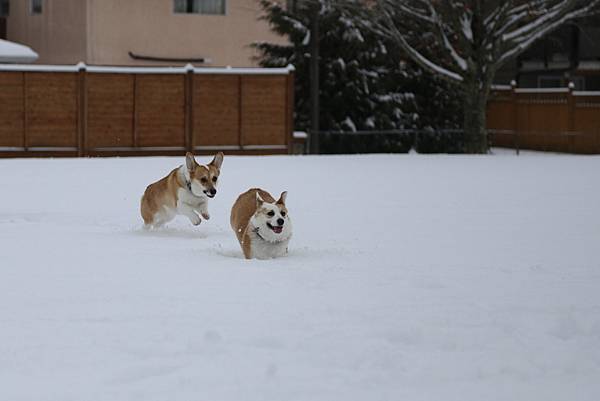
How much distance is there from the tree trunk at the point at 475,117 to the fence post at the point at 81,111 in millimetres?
10226

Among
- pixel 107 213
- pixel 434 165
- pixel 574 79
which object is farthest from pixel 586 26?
pixel 107 213

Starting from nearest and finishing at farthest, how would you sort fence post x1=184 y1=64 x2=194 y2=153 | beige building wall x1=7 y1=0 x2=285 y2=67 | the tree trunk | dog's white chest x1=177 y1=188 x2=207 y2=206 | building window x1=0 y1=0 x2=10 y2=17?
1. dog's white chest x1=177 y1=188 x2=207 y2=206
2. fence post x1=184 y1=64 x2=194 y2=153
3. the tree trunk
4. beige building wall x1=7 y1=0 x2=285 y2=67
5. building window x1=0 y1=0 x2=10 y2=17

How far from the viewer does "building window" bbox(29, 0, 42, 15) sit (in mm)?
34037

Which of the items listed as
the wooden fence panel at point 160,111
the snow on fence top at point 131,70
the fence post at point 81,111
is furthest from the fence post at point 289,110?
the fence post at point 81,111

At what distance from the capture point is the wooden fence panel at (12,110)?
26.3m

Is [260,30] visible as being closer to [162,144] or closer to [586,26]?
[162,144]

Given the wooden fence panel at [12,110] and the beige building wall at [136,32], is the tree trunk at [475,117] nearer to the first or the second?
the beige building wall at [136,32]

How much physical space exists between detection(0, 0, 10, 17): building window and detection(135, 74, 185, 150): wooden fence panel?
1082cm

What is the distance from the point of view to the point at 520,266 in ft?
32.5

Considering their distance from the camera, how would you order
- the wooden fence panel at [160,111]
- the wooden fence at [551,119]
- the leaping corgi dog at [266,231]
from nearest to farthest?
the leaping corgi dog at [266,231]
the wooden fence panel at [160,111]
the wooden fence at [551,119]

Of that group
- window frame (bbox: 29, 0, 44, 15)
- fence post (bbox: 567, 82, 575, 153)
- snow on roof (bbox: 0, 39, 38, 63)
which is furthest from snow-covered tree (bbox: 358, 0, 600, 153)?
window frame (bbox: 29, 0, 44, 15)

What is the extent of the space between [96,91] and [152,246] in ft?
54.9

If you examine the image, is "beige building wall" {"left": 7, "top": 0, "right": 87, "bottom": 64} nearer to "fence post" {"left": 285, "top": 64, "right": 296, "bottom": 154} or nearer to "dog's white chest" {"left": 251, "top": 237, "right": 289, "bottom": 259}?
"fence post" {"left": 285, "top": 64, "right": 296, "bottom": 154}

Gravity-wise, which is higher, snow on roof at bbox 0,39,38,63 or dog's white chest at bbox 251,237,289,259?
snow on roof at bbox 0,39,38,63
